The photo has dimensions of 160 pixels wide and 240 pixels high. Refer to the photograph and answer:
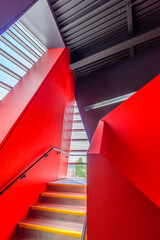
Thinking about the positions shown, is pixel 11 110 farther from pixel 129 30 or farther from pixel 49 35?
pixel 129 30

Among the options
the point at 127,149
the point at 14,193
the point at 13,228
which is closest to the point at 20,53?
the point at 14,193

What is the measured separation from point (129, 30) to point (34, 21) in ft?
10.5

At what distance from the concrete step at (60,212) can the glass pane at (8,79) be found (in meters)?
2.91

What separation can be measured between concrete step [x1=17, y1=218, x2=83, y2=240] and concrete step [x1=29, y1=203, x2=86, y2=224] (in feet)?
0.23

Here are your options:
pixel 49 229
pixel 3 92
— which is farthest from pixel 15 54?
pixel 49 229

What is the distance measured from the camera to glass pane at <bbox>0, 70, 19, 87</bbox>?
3.34m

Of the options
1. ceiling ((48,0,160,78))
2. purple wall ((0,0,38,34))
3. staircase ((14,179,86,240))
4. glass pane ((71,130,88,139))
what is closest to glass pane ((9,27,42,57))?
ceiling ((48,0,160,78))

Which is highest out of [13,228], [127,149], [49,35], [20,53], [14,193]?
[49,35]

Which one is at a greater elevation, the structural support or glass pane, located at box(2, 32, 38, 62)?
glass pane, located at box(2, 32, 38, 62)

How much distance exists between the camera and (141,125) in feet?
7.88

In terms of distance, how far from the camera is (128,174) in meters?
2.25

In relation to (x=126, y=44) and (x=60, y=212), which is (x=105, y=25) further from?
(x=60, y=212)

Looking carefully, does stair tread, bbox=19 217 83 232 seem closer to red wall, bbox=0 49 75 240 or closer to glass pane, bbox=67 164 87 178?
red wall, bbox=0 49 75 240

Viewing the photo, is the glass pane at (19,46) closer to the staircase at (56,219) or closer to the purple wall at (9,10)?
the purple wall at (9,10)
